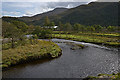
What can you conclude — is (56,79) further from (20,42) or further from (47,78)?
(20,42)

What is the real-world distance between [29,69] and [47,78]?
24.6 feet

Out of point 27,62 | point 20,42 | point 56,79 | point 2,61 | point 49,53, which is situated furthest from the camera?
point 20,42

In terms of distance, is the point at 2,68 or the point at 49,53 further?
the point at 49,53

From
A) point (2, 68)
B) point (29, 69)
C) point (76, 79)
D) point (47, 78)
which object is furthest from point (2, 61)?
point (76, 79)

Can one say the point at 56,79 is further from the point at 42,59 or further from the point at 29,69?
the point at 42,59

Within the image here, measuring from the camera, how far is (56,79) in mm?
23844

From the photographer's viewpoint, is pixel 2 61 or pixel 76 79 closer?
pixel 76 79

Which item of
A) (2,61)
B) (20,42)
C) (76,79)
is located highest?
(20,42)

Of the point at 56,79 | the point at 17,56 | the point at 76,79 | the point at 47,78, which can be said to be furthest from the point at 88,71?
the point at 17,56

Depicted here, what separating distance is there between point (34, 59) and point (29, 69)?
739cm

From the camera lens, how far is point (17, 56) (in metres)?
34.3

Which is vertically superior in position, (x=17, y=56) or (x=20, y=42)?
(x=20, y=42)

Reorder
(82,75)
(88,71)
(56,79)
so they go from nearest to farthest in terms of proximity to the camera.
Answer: (56,79) < (82,75) < (88,71)

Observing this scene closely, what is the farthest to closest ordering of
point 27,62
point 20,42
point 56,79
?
1. point 20,42
2. point 27,62
3. point 56,79
